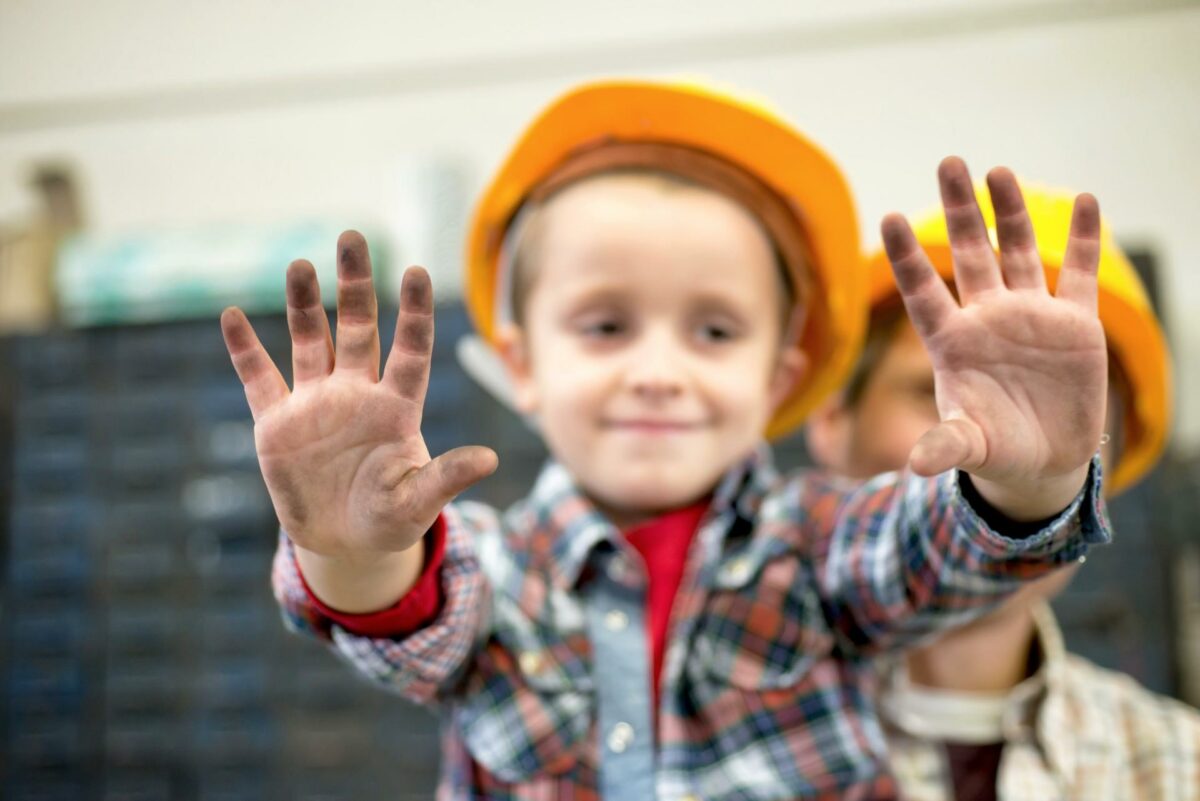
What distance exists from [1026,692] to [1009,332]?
39cm

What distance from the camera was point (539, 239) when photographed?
0.62 metres

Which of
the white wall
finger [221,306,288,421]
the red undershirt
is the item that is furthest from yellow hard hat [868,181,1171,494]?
finger [221,306,288,421]

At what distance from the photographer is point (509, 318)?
2.21ft

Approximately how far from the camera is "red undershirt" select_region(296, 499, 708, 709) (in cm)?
47

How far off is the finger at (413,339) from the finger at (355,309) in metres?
0.01

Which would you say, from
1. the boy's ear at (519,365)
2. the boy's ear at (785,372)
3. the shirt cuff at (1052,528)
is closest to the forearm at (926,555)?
the shirt cuff at (1052,528)

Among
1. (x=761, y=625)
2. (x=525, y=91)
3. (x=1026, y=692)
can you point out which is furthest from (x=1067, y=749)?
(x=525, y=91)

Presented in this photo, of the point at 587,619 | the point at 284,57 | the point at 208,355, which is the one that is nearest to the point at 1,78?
the point at 284,57

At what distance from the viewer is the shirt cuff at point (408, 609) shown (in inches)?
18.2

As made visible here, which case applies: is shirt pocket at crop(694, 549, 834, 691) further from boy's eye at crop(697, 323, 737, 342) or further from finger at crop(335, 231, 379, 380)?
finger at crop(335, 231, 379, 380)

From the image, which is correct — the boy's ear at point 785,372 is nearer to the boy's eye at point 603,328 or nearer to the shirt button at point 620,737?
the boy's eye at point 603,328

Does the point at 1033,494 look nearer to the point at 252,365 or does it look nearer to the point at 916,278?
the point at 916,278

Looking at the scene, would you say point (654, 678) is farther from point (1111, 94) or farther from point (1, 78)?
point (1111, 94)

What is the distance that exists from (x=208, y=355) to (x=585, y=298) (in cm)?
104
